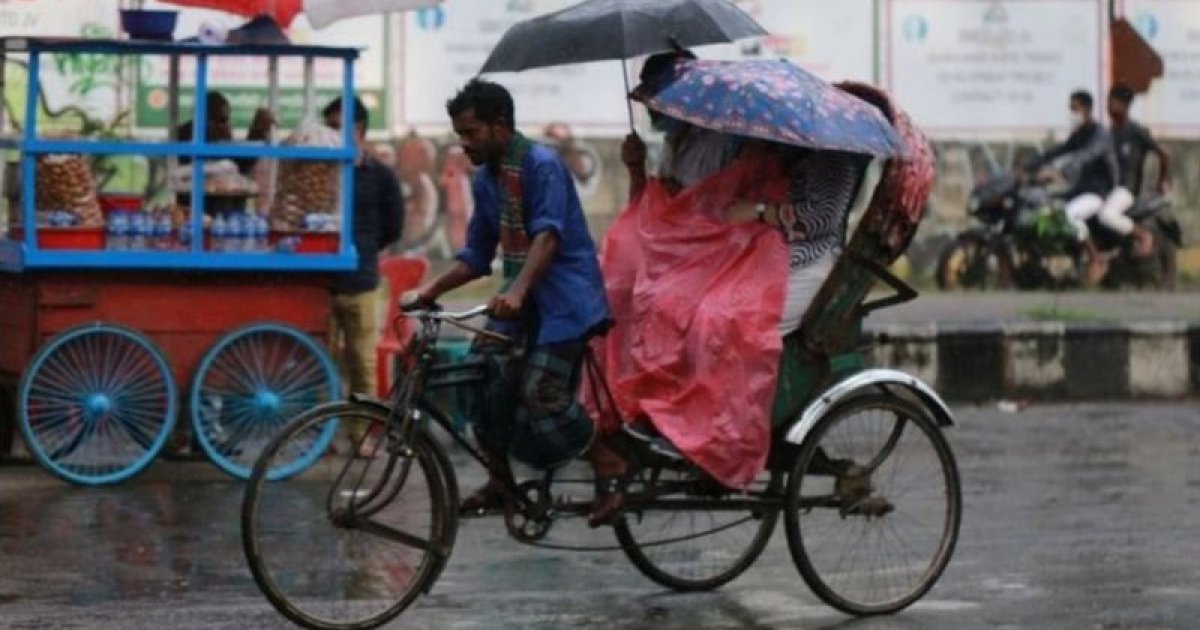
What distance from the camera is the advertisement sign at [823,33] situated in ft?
59.9

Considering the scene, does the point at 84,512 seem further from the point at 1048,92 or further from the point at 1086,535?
the point at 1048,92

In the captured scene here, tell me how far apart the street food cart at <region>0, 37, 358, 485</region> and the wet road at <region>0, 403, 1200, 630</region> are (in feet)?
0.91

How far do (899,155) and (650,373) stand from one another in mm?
988

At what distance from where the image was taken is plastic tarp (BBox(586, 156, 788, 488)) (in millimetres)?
7461

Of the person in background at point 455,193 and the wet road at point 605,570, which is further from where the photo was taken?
the person in background at point 455,193

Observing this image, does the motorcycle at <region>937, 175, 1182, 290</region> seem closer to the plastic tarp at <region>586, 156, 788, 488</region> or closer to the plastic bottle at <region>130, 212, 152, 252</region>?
the plastic bottle at <region>130, 212, 152, 252</region>

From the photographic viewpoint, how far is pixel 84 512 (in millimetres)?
9734

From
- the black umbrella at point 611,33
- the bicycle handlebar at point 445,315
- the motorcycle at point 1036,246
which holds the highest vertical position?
the black umbrella at point 611,33

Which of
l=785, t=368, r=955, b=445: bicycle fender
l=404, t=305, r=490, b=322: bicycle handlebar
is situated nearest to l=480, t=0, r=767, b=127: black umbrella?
l=404, t=305, r=490, b=322: bicycle handlebar

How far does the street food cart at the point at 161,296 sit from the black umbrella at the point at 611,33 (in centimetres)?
299

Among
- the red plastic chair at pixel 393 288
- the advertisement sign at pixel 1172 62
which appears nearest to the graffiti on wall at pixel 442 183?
the advertisement sign at pixel 1172 62

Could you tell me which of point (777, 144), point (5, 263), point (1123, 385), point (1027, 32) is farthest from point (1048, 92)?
point (777, 144)

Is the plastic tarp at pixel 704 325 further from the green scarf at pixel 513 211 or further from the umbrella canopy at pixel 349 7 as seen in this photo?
the umbrella canopy at pixel 349 7

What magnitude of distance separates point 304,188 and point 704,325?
3895 mm
